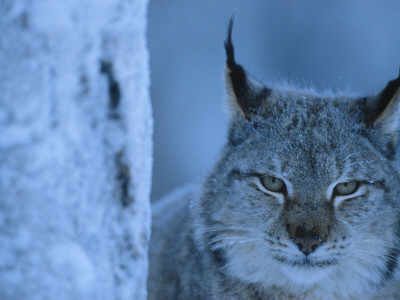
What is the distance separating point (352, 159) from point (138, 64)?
1.24m

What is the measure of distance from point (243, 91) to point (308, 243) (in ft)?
3.00

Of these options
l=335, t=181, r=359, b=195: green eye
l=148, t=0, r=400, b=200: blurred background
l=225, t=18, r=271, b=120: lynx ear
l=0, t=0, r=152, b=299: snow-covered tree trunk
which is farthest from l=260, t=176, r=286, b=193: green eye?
l=148, t=0, r=400, b=200: blurred background

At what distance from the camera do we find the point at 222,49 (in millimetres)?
8289

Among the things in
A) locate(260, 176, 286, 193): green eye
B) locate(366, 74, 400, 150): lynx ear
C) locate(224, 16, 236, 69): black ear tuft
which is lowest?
locate(260, 176, 286, 193): green eye

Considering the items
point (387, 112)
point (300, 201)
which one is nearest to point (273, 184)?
point (300, 201)

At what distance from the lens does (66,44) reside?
54.7 inches

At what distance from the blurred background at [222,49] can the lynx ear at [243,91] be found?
5296mm

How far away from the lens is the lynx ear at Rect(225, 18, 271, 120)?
99.0 inches

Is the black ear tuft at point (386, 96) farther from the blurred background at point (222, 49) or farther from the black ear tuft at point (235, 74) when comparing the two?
the blurred background at point (222, 49)

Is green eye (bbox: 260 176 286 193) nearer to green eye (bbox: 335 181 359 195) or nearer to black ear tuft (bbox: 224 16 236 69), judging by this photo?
green eye (bbox: 335 181 359 195)

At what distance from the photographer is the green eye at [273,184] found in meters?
2.38

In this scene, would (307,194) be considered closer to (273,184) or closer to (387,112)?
(273,184)

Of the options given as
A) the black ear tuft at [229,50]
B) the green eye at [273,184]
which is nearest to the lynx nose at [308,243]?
the green eye at [273,184]

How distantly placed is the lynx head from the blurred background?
537 centimetres
